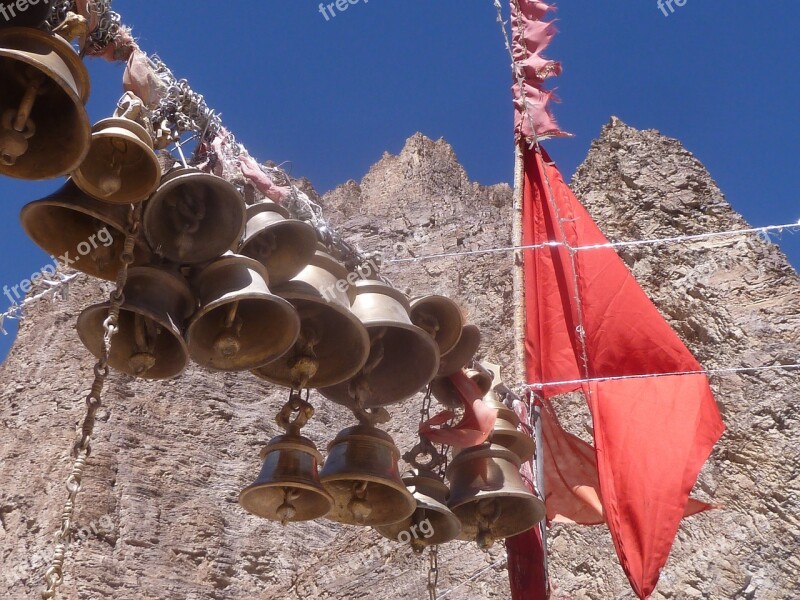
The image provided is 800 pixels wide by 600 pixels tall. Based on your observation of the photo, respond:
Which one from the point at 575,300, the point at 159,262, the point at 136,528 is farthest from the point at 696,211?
the point at 159,262

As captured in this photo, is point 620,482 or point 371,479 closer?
point 371,479

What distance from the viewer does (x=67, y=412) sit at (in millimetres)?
19531

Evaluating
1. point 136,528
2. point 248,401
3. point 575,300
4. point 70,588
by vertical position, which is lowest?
point 575,300

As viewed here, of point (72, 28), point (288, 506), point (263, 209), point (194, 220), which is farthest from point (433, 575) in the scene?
point (72, 28)

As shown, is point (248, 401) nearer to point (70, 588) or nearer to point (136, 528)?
point (136, 528)

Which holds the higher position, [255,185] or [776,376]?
[776,376]

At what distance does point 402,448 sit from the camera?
64.4 feet

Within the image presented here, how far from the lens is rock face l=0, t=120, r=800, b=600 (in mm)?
9555

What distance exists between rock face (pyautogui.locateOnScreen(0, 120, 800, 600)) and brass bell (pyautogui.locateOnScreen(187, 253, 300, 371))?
5.10ft

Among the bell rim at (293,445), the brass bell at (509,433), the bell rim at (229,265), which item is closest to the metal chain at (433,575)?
the brass bell at (509,433)

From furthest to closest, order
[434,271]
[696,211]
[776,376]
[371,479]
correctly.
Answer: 1. [434,271]
2. [696,211]
3. [776,376]
4. [371,479]

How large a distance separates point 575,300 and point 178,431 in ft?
49.7

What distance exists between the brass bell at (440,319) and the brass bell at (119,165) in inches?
57.6

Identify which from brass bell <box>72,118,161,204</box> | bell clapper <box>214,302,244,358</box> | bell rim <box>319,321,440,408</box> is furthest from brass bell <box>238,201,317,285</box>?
brass bell <box>72,118,161,204</box>
